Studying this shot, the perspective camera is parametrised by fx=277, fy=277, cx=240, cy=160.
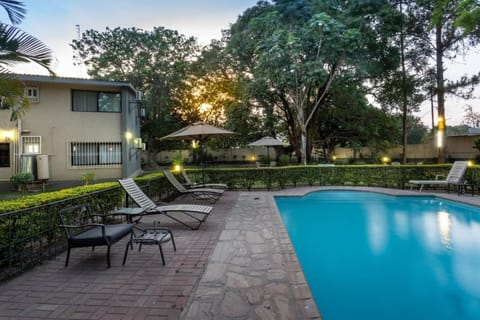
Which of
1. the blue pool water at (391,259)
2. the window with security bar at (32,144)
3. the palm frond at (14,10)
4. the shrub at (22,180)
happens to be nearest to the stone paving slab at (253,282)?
the blue pool water at (391,259)

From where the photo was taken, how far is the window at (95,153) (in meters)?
13.9

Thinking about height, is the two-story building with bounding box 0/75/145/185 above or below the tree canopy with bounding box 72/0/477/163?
below

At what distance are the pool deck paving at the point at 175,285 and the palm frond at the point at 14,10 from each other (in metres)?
3.51

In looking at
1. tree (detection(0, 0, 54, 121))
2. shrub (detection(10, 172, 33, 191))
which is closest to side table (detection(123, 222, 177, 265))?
tree (detection(0, 0, 54, 121))

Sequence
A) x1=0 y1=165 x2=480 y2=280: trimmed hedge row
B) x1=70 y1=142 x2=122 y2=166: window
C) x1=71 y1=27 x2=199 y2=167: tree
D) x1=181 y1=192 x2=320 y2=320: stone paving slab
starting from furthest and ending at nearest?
x1=71 y1=27 x2=199 y2=167: tree, x1=70 y1=142 x2=122 y2=166: window, x1=0 y1=165 x2=480 y2=280: trimmed hedge row, x1=181 y1=192 x2=320 y2=320: stone paving slab

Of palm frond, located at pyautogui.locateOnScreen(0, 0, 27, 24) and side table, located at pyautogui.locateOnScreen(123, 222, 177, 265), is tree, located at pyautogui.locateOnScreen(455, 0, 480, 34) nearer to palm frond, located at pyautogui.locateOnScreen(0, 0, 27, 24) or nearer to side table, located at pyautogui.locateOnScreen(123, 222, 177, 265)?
side table, located at pyautogui.locateOnScreen(123, 222, 177, 265)

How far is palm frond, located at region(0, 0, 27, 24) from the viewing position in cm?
375

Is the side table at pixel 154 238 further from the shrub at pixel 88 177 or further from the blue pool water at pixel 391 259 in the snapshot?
the shrub at pixel 88 177

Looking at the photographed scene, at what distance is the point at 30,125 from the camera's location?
13.2 meters

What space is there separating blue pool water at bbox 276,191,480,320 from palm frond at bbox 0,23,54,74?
540 cm

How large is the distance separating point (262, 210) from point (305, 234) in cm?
137

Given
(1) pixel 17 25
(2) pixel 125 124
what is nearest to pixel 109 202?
(1) pixel 17 25

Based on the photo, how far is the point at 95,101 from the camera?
14328mm

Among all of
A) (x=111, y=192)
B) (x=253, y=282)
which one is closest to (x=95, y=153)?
(x=111, y=192)
